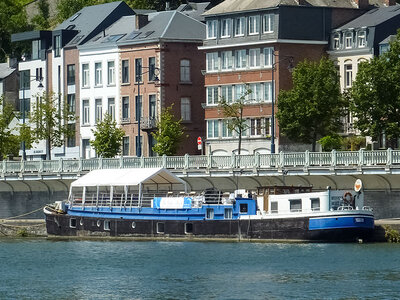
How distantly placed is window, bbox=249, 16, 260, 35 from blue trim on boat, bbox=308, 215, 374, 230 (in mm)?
37822

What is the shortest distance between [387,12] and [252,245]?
39201mm

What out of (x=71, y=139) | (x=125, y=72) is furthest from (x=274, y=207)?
(x=71, y=139)

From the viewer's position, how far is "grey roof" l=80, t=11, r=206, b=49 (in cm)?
14075

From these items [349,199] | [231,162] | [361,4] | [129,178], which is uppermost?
[361,4]

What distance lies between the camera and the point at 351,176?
104125 mm

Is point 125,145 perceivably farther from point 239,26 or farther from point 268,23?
point 268,23

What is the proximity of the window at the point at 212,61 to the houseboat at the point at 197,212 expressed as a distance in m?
22.6

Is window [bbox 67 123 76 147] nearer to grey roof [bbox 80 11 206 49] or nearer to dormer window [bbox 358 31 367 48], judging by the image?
grey roof [bbox 80 11 206 49]

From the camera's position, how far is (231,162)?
11038 centimetres

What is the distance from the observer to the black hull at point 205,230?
319ft

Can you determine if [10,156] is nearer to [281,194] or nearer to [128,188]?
[128,188]

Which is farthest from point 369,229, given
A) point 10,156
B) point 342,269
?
point 10,156

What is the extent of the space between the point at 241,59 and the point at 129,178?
2898 centimetres

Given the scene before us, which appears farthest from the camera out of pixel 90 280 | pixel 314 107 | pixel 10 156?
pixel 10 156
